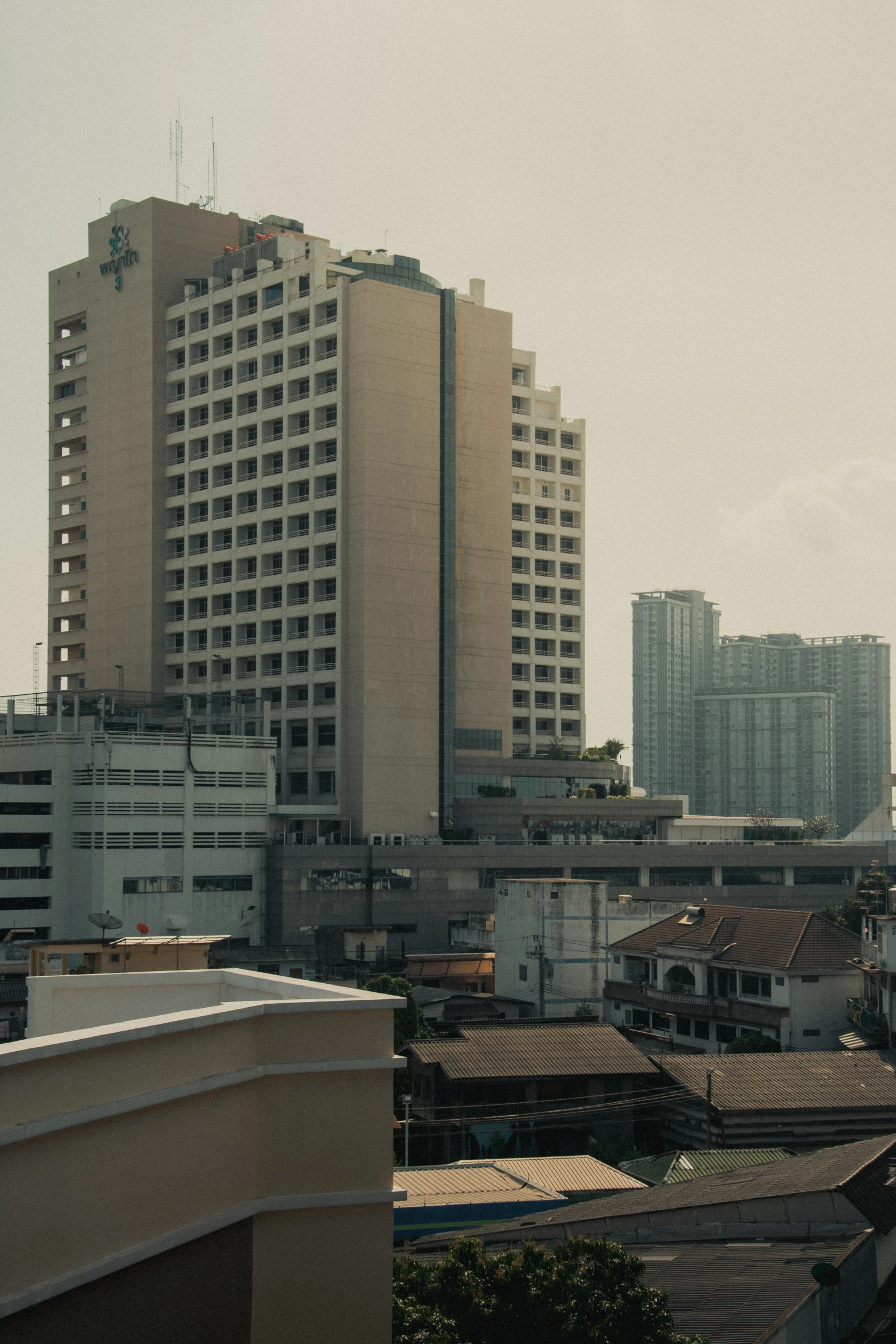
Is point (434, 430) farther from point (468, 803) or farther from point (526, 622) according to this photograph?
point (468, 803)

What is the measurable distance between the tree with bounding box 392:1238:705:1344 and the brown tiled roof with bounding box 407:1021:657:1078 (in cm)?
2310

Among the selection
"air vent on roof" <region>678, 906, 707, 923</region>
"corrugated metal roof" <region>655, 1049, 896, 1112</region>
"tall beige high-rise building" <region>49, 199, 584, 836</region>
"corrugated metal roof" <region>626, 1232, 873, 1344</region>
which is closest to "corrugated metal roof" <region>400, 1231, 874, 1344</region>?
"corrugated metal roof" <region>626, 1232, 873, 1344</region>

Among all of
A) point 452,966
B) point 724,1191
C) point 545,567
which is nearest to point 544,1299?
point 724,1191

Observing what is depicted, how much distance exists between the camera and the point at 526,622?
341 ft

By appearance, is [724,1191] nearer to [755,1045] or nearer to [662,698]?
[755,1045]

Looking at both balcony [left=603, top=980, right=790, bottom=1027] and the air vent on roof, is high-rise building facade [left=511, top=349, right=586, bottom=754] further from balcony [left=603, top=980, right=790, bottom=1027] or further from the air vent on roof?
balcony [left=603, top=980, right=790, bottom=1027]

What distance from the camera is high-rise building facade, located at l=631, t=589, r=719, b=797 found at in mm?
179125

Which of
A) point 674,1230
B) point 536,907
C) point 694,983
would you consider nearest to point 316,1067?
point 674,1230

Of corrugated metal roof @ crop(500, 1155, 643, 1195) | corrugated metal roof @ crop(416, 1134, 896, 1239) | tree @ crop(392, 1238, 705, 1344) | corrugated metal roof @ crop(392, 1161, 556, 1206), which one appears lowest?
corrugated metal roof @ crop(500, 1155, 643, 1195)

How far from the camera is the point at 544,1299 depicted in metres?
16.3

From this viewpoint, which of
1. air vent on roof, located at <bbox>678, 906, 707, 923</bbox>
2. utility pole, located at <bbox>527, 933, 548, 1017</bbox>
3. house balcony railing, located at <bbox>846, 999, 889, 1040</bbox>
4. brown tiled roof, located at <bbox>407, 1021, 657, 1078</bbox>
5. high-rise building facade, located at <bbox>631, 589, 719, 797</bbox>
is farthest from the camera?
high-rise building facade, located at <bbox>631, 589, 719, 797</bbox>

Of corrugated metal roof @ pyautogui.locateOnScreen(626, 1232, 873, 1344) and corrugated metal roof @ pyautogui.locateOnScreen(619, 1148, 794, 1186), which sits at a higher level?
corrugated metal roof @ pyautogui.locateOnScreen(626, 1232, 873, 1344)

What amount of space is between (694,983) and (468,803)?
38487 mm

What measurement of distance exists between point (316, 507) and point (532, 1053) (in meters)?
56.6
